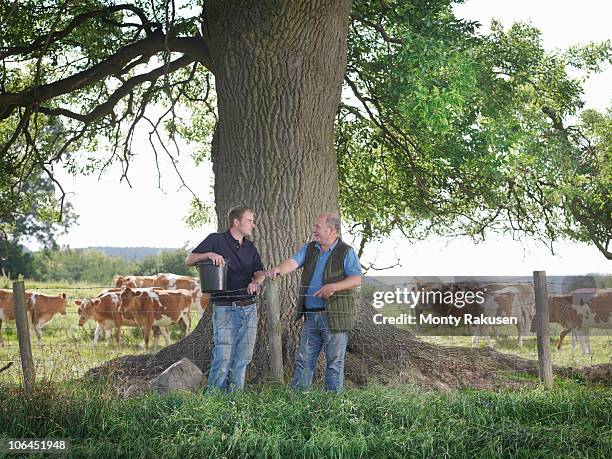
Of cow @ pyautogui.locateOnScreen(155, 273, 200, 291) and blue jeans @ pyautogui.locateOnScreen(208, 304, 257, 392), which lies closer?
blue jeans @ pyautogui.locateOnScreen(208, 304, 257, 392)

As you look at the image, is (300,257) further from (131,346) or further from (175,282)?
(175,282)

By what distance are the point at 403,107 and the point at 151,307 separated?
249 inches

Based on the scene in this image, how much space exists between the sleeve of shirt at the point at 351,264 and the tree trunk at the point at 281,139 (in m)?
2.26

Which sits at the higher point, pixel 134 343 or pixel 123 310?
pixel 123 310

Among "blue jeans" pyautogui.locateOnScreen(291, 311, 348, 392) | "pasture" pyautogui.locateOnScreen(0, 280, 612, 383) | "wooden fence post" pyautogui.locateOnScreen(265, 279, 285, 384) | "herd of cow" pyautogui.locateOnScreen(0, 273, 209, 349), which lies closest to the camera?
"blue jeans" pyautogui.locateOnScreen(291, 311, 348, 392)

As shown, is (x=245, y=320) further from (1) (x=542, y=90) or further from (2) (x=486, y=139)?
(1) (x=542, y=90)

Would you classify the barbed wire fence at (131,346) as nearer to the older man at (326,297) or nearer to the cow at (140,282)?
the older man at (326,297)

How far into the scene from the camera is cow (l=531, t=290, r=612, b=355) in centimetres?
1486

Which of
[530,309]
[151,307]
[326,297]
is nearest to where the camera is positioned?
[326,297]

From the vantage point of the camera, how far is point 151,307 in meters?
15.7

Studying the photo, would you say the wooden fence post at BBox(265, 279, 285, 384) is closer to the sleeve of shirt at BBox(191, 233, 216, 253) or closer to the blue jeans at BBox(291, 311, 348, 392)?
the blue jeans at BBox(291, 311, 348, 392)

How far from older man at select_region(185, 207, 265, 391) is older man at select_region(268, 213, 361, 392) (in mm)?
340

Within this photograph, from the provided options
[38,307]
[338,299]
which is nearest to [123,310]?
[38,307]

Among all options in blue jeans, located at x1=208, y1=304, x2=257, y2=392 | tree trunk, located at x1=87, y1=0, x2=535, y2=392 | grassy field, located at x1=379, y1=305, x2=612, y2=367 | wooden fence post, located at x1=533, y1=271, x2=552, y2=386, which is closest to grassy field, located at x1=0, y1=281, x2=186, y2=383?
tree trunk, located at x1=87, y1=0, x2=535, y2=392
